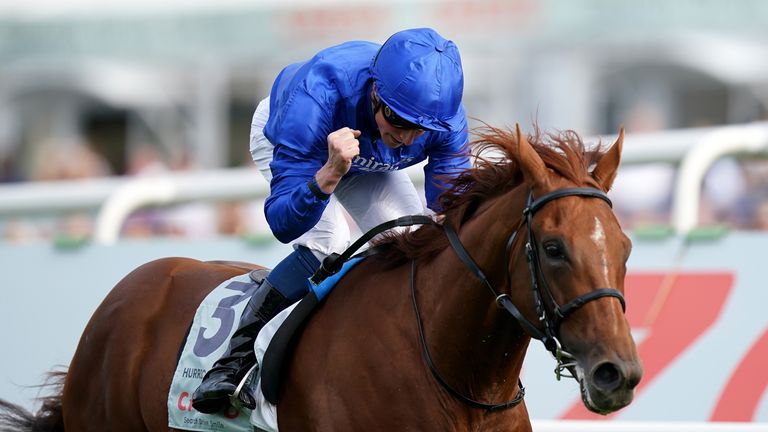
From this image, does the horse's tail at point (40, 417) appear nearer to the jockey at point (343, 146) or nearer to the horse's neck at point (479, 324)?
the jockey at point (343, 146)

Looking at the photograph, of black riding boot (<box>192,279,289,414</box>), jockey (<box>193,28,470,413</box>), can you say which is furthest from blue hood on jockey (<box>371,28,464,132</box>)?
black riding boot (<box>192,279,289,414</box>)

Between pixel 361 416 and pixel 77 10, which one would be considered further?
pixel 77 10

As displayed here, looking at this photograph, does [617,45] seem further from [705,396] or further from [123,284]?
[123,284]

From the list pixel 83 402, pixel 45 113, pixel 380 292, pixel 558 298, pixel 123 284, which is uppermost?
pixel 558 298

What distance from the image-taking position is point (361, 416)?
3293mm

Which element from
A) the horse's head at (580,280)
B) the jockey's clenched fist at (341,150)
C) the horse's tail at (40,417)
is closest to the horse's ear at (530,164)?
the horse's head at (580,280)

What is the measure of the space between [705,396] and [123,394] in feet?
7.47

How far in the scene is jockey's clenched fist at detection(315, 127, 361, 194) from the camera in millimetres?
3273

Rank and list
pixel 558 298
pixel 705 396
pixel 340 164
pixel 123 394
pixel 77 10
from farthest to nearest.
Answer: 1. pixel 77 10
2. pixel 705 396
3. pixel 123 394
4. pixel 340 164
5. pixel 558 298

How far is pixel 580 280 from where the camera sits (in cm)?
287

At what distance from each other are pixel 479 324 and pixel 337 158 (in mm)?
617

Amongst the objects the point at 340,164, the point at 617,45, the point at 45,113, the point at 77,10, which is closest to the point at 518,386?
the point at 340,164

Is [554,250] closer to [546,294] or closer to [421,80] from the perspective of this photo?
[546,294]

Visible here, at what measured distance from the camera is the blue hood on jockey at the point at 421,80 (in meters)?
3.30
